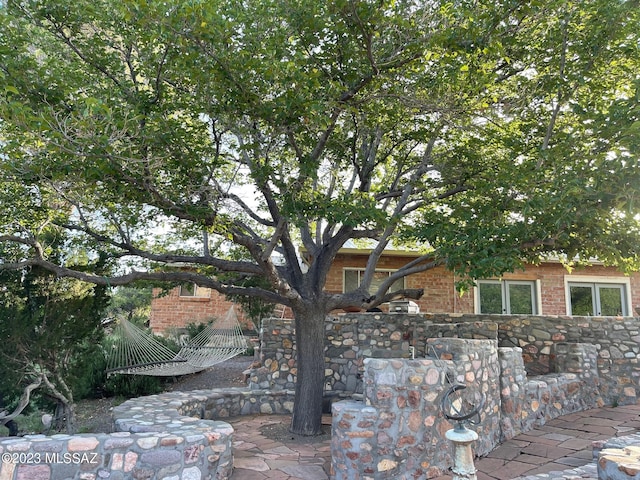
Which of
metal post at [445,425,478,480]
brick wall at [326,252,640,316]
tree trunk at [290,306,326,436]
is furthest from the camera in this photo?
brick wall at [326,252,640,316]

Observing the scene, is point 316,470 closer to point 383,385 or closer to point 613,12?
point 383,385

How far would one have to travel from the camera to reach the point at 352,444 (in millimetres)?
4102

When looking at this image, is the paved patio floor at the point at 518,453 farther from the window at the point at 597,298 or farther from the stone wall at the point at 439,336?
the window at the point at 597,298

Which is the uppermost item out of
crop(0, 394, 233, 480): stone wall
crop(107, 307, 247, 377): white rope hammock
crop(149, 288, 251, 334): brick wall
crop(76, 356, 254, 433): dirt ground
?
crop(149, 288, 251, 334): brick wall

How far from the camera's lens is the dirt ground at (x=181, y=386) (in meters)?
6.43

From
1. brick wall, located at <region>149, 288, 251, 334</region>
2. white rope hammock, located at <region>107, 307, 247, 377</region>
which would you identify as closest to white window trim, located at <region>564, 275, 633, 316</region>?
white rope hammock, located at <region>107, 307, 247, 377</region>

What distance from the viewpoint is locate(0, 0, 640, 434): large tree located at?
4.04 meters

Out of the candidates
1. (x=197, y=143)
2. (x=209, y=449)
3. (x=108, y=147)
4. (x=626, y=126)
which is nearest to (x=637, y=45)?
(x=626, y=126)

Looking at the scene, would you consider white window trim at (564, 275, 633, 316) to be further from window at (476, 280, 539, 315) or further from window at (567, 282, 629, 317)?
window at (476, 280, 539, 315)

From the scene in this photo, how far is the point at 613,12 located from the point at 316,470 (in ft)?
18.0

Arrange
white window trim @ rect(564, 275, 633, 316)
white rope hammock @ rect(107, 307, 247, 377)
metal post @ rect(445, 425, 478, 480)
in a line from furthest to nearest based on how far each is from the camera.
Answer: white window trim @ rect(564, 275, 633, 316)
white rope hammock @ rect(107, 307, 247, 377)
metal post @ rect(445, 425, 478, 480)

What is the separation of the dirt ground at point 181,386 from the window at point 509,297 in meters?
5.92

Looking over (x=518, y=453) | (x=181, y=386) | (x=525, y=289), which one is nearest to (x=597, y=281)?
(x=525, y=289)

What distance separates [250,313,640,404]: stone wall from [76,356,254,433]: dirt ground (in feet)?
6.90
